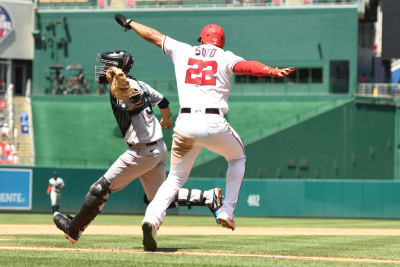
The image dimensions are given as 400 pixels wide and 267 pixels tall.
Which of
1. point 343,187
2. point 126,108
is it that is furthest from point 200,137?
point 343,187

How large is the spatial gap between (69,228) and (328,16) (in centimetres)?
3355

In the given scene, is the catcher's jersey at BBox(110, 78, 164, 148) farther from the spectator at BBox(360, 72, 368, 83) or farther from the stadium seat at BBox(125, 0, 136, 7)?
the stadium seat at BBox(125, 0, 136, 7)

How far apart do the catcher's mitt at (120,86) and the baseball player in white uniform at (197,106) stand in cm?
52

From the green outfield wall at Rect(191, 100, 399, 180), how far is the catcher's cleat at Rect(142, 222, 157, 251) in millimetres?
27021

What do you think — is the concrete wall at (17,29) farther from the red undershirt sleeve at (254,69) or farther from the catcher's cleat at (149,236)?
the red undershirt sleeve at (254,69)

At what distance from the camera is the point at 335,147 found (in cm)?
3838

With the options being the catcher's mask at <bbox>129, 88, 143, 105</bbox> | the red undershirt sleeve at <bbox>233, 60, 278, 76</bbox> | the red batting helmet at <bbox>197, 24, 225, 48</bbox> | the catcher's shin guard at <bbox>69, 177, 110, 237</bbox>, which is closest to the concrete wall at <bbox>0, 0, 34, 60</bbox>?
the catcher's shin guard at <bbox>69, 177, 110, 237</bbox>

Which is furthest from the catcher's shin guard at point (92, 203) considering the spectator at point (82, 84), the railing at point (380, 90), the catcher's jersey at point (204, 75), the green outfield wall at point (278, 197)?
the spectator at point (82, 84)

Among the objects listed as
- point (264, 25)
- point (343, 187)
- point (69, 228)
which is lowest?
point (343, 187)

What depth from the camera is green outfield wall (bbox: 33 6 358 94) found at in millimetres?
41344

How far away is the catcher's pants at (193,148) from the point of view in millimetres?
8523

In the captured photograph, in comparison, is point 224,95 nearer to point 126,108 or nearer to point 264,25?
point 126,108

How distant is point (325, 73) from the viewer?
40875mm

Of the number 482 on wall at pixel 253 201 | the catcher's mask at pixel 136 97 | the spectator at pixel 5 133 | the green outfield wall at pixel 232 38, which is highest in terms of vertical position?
the green outfield wall at pixel 232 38
